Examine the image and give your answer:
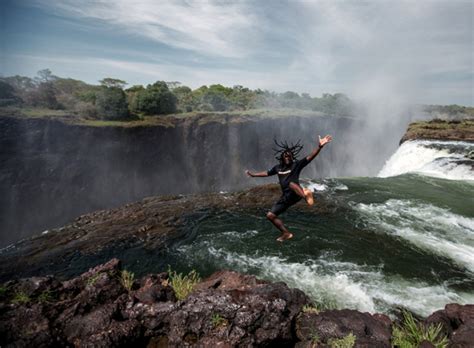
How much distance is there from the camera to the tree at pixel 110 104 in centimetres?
2811

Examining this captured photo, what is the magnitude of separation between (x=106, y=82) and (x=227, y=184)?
124 ft

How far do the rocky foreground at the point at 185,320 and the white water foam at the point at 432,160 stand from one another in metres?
17.6

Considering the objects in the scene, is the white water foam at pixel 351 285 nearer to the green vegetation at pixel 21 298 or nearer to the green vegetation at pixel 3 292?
the green vegetation at pixel 21 298

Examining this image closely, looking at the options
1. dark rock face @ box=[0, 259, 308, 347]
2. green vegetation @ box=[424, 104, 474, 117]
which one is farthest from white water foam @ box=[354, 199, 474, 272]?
green vegetation @ box=[424, 104, 474, 117]

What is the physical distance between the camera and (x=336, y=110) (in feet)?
173

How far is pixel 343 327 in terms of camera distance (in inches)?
159

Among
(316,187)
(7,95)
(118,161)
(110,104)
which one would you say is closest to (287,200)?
(316,187)

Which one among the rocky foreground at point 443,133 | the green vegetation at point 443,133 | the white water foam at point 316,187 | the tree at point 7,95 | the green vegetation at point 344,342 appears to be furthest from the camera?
the green vegetation at point 443,133

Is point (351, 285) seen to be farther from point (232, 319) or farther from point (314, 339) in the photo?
point (232, 319)

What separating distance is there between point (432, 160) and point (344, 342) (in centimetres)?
2220

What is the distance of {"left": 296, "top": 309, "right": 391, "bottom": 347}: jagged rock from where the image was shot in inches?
153

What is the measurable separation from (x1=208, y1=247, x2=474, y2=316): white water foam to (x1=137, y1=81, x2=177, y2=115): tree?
28.3 m

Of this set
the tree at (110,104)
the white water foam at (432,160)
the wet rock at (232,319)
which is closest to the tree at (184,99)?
the tree at (110,104)

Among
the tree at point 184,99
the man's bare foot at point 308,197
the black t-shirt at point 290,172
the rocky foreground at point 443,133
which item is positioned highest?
the tree at point 184,99
